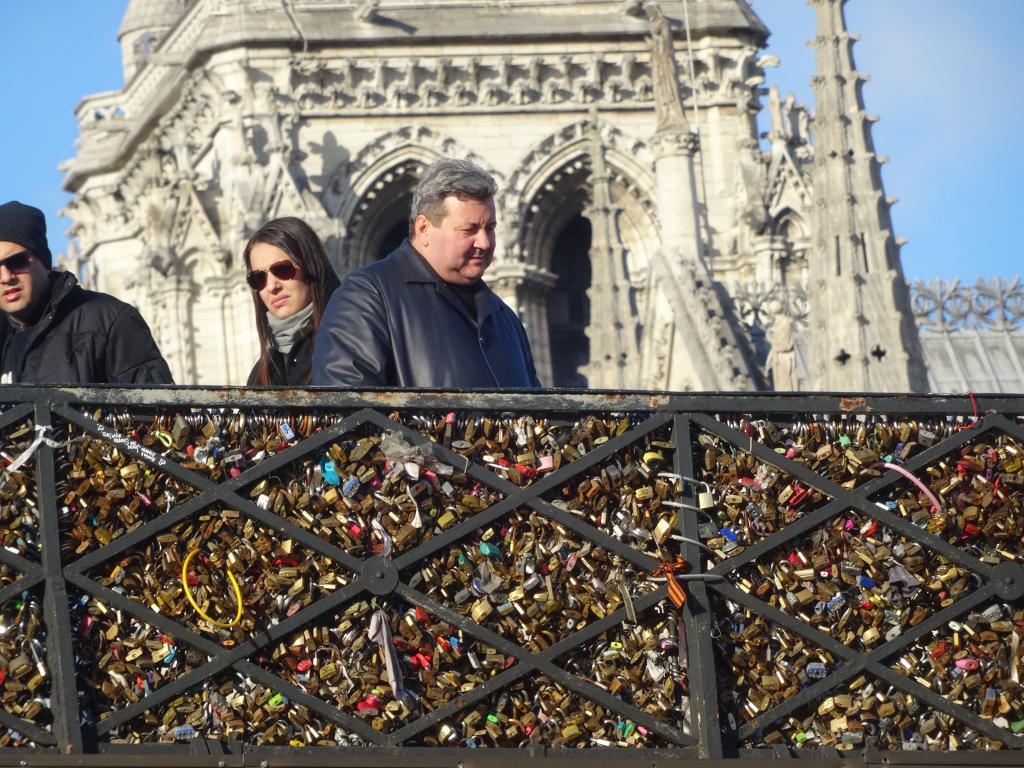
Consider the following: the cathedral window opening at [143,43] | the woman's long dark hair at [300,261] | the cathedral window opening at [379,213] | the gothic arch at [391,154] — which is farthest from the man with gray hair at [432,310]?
the cathedral window opening at [143,43]

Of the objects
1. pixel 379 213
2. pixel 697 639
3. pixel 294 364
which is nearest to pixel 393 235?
pixel 379 213

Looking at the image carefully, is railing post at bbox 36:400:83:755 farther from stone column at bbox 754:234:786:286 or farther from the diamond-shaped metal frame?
stone column at bbox 754:234:786:286

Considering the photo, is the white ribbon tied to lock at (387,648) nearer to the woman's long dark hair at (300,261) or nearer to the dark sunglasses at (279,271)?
the woman's long dark hair at (300,261)

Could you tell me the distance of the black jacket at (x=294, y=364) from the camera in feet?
24.3

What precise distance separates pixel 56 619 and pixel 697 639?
4.90 ft

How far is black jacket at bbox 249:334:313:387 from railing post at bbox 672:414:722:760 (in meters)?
1.63

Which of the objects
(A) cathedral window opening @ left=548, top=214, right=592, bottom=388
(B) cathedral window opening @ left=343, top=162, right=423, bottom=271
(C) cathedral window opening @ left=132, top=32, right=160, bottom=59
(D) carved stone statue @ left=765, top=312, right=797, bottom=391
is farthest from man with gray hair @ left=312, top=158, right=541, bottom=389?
(C) cathedral window opening @ left=132, top=32, right=160, bottom=59

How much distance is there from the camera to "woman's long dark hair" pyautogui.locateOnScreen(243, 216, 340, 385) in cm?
736

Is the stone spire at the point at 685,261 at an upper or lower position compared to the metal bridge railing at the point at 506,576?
upper

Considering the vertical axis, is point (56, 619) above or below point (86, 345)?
below

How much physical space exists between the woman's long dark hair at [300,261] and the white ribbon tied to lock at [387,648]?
5.06 feet

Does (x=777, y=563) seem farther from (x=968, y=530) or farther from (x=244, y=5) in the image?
(x=244, y=5)

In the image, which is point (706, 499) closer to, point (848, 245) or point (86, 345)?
point (86, 345)

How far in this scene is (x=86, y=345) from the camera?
23.7 feet
